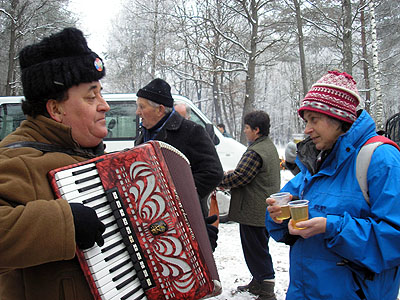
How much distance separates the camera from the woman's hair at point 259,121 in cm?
380

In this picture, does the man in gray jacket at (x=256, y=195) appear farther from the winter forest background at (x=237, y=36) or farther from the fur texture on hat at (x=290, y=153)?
the winter forest background at (x=237, y=36)

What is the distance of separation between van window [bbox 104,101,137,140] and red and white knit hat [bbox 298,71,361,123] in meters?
5.32

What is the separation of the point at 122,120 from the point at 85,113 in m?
5.53

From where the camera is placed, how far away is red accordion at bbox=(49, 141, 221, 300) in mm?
1244

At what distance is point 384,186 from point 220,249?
3.92m

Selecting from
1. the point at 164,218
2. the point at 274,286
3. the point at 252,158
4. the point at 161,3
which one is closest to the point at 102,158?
the point at 164,218

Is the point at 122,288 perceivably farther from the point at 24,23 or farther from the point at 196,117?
the point at 24,23

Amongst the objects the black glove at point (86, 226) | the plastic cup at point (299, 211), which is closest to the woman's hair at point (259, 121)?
the plastic cup at point (299, 211)

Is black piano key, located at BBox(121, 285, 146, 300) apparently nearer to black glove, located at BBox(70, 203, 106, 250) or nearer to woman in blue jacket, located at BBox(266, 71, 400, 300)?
black glove, located at BBox(70, 203, 106, 250)

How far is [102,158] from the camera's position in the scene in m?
1.33

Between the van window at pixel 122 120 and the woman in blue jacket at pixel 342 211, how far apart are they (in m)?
5.23

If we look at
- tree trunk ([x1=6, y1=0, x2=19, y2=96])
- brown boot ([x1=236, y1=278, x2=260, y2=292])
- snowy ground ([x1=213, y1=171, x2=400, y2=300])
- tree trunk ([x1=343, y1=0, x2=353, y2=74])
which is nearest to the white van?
snowy ground ([x1=213, y1=171, x2=400, y2=300])

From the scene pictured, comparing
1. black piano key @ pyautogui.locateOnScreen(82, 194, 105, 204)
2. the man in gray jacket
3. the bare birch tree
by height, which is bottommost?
the man in gray jacket

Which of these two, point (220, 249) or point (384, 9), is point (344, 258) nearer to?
point (220, 249)
